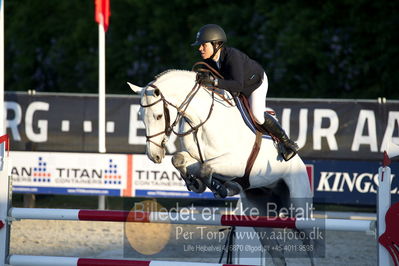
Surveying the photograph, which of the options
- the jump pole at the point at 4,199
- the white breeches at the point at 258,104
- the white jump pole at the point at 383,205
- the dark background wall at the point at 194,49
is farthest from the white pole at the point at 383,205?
the dark background wall at the point at 194,49

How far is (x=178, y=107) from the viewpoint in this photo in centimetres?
603

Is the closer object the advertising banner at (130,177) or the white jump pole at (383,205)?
the white jump pole at (383,205)

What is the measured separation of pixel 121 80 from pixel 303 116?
28.0 ft

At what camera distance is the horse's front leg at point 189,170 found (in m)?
5.93

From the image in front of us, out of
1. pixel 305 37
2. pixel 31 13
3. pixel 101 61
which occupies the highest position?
pixel 31 13

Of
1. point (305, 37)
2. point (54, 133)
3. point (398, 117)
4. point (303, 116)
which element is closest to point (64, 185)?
point (54, 133)

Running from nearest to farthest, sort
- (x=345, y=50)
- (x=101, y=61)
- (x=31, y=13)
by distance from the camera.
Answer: (x=101, y=61), (x=345, y=50), (x=31, y=13)

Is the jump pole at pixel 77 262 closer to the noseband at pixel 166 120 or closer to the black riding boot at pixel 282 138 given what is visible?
the noseband at pixel 166 120

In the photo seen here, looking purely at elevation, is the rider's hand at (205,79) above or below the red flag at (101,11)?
below

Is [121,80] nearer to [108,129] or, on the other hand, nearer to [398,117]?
[108,129]

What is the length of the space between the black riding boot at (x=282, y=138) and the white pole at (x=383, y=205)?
131 cm

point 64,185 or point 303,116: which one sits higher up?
point 303,116

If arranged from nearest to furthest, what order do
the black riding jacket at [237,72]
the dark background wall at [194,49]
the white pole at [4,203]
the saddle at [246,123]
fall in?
the white pole at [4,203], the black riding jacket at [237,72], the saddle at [246,123], the dark background wall at [194,49]

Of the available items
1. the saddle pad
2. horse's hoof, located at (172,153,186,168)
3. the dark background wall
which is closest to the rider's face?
the saddle pad
